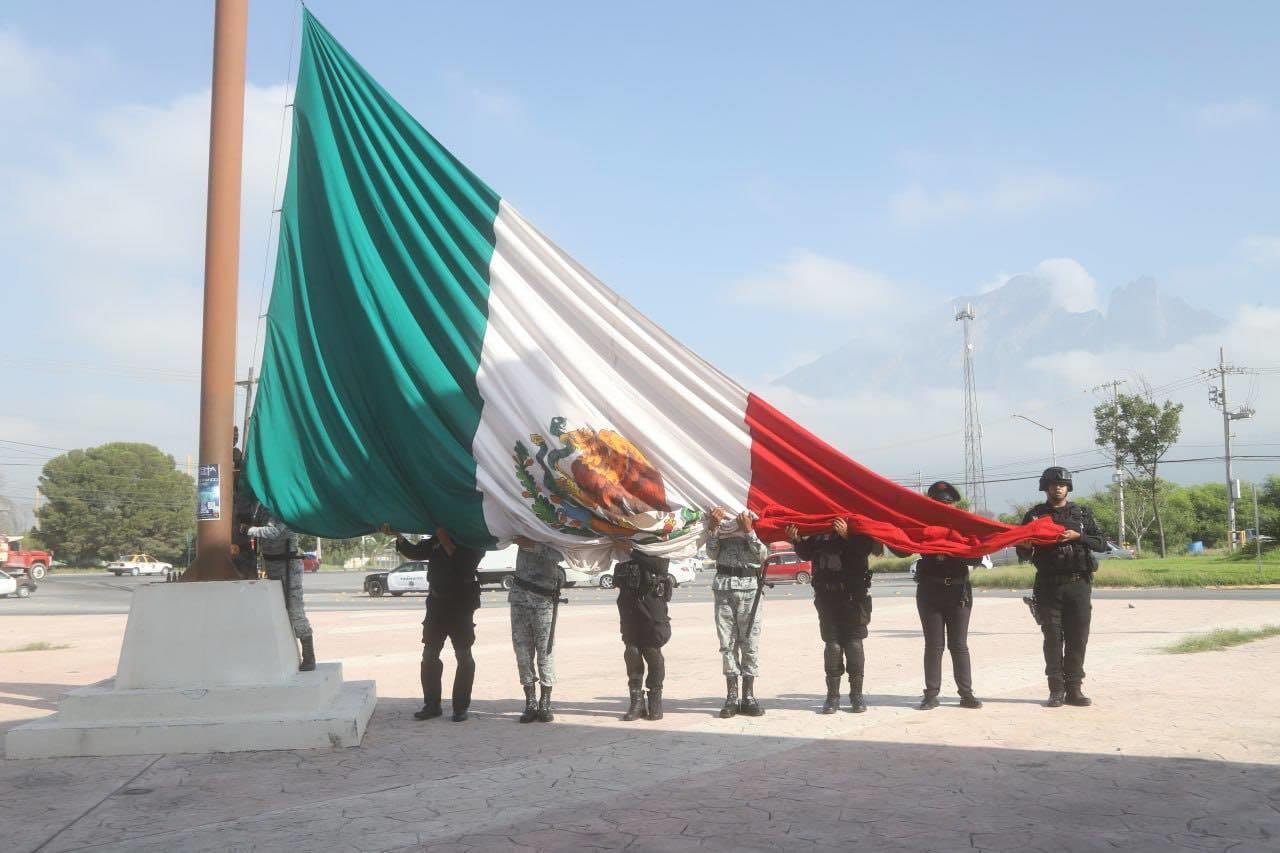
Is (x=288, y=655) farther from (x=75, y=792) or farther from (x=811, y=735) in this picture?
(x=811, y=735)

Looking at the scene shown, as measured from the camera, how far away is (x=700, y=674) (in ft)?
38.7

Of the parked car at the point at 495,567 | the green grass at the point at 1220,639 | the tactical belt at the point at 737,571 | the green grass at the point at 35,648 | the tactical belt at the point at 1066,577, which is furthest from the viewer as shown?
the parked car at the point at 495,567

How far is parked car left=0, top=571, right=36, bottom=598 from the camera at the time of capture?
38.9 meters

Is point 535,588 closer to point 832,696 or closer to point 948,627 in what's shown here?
point 832,696

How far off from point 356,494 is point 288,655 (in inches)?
51.5

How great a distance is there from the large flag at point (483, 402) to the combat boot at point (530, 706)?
1.31 metres

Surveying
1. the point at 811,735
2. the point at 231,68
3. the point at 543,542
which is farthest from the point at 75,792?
the point at 231,68

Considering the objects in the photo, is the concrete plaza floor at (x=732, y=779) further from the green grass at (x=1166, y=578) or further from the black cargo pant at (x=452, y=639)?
the green grass at (x=1166, y=578)

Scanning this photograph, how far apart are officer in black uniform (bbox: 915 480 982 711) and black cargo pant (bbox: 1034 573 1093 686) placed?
0.66m

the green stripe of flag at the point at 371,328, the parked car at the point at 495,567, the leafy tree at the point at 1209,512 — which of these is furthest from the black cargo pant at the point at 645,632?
the leafy tree at the point at 1209,512

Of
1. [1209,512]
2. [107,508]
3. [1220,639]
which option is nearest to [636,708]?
[1220,639]

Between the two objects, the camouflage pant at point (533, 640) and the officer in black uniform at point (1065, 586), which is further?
the officer in black uniform at point (1065, 586)

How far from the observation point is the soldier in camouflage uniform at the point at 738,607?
8.52 meters

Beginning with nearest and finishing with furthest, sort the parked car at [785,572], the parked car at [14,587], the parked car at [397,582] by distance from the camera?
the parked car at [14,587] → the parked car at [397,582] → the parked car at [785,572]
